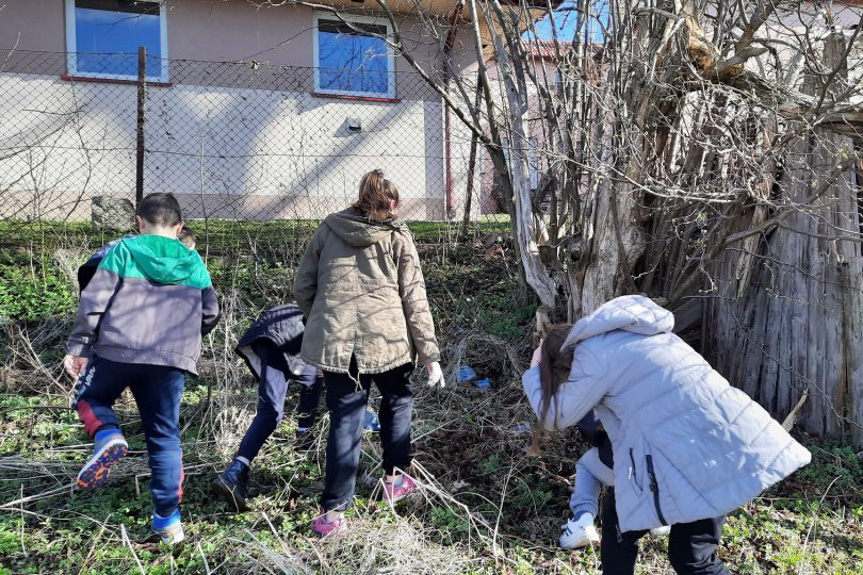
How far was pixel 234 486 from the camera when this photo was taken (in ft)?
10.3

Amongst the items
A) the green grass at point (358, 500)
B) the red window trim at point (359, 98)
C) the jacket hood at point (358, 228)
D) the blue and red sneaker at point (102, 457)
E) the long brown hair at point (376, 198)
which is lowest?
the green grass at point (358, 500)

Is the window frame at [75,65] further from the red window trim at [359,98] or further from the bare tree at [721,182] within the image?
the bare tree at [721,182]

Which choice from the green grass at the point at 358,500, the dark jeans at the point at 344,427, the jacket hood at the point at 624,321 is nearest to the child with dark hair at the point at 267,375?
the green grass at the point at 358,500

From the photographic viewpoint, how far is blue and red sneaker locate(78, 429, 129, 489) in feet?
8.83

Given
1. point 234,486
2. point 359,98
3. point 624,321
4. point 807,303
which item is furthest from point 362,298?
point 359,98

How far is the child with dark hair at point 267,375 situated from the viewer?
3.18 meters

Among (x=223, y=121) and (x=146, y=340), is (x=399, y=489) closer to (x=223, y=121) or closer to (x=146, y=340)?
(x=146, y=340)

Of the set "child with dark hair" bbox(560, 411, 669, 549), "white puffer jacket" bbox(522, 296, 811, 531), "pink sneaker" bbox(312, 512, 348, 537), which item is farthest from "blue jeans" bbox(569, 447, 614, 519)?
"pink sneaker" bbox(312, 512, 348, 537)

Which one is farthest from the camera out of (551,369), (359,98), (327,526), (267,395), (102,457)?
(359,98)

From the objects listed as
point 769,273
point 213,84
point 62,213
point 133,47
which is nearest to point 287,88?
point 213,84

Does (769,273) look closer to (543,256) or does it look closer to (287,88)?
(543,256)

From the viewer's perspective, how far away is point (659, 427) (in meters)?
2.18

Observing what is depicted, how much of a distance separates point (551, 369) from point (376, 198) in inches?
45.5

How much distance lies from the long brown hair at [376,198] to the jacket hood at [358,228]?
0.03m
